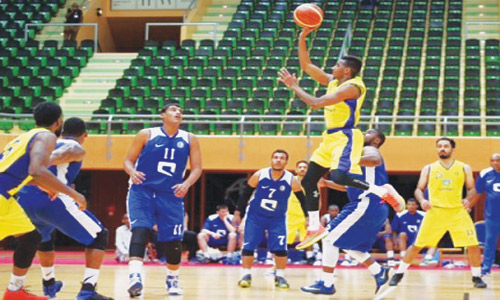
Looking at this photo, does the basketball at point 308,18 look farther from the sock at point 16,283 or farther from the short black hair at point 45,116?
the sock at point 16,283

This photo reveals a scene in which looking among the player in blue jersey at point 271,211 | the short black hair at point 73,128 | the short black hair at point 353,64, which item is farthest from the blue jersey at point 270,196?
the short black hair at point 73,128

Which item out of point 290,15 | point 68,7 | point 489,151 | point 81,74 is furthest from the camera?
point 68,7

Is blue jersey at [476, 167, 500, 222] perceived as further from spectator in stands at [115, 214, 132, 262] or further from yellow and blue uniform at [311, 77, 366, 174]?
spectator in stands at [115, 214, 132, 262]

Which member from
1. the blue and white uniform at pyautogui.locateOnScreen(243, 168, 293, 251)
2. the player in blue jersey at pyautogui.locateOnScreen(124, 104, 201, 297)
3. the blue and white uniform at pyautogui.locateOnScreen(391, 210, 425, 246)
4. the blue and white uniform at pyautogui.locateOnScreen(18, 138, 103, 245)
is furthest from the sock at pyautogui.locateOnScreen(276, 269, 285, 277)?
the blue and white uniform at pyautogui.locateOnScreen(391, 210, 425, 246)

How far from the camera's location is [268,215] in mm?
10438

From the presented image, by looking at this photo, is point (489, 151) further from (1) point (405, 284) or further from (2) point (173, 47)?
(2) point (173, 47)

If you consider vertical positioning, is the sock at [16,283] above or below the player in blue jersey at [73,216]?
below

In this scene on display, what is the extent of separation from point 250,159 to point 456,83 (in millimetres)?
6250

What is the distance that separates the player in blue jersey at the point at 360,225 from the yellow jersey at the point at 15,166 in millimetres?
3376

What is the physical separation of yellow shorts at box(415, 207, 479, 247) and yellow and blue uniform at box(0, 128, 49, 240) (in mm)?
5383

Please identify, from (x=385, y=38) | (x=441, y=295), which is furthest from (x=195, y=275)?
(x=385, y=38)

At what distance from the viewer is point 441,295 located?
898cm

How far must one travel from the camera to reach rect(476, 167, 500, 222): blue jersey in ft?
40.7

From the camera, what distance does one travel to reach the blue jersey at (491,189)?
40.7ft
